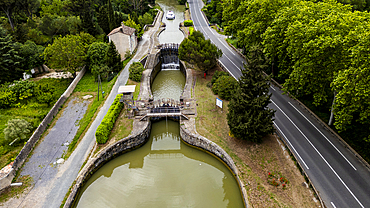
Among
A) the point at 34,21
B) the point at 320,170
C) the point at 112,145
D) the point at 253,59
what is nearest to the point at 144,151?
the point at 112,145

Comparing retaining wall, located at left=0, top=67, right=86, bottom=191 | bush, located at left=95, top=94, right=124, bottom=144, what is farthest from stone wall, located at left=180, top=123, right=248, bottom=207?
retaining wall, located at left=0, top=67, right=86, bottom=191

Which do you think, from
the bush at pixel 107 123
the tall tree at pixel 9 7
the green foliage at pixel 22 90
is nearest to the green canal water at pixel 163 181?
the bush at pixel 107 123

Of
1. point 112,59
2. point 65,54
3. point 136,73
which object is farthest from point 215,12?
point 65,54

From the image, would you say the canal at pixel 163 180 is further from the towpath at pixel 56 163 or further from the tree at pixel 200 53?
the tree at pixel 200 53

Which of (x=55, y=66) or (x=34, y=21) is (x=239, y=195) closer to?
(x=55, y=66)

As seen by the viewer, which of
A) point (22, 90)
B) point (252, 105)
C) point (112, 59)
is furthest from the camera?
point (112, 59)

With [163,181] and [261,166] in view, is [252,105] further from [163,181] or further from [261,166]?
[163,181]
